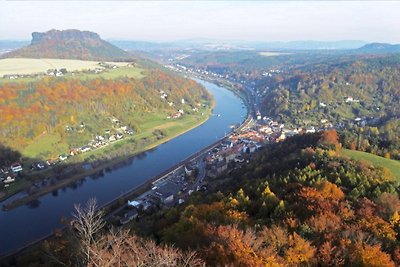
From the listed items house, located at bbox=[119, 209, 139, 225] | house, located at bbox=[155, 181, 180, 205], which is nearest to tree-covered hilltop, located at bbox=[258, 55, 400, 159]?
house, located at bbox=[155, 181, 180, 205]

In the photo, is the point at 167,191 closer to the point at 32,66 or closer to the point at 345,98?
the point at 345,98

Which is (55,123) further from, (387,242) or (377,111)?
(377,111)

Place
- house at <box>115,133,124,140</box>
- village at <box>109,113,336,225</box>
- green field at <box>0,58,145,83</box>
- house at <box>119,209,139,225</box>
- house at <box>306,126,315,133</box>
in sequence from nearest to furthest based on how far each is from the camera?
house at <box>119,209,139,225</box> < village at <box>109,113,336,225</box> < house at <box>115,133,124,140</box> < house at <box>306,126,315,133</box> < green field at <box>0,58,145,83</box>

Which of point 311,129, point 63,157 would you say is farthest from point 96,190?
point 311,129

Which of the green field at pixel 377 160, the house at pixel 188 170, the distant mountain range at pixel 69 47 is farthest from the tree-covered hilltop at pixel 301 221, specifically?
the distant mountain range at pixel 69 47

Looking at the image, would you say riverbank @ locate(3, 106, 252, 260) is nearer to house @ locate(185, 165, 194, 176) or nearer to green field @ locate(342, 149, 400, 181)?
house @ locate(185, 165, 194, 176)
